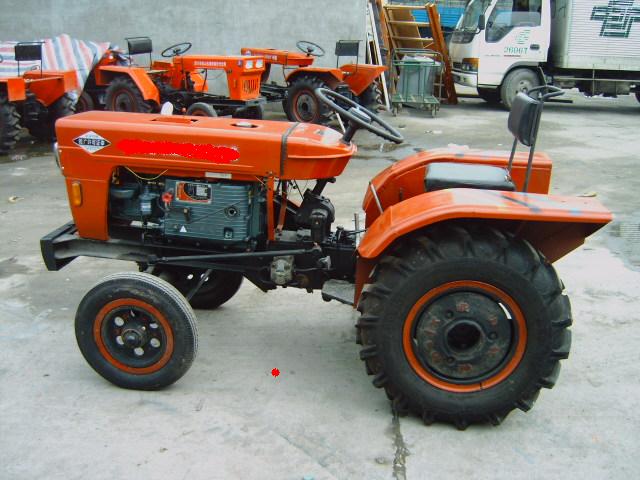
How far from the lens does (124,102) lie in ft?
33.1

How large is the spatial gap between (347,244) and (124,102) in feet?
24.7

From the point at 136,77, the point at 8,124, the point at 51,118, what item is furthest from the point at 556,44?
the point at 8,124

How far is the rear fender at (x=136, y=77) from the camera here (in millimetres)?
9789

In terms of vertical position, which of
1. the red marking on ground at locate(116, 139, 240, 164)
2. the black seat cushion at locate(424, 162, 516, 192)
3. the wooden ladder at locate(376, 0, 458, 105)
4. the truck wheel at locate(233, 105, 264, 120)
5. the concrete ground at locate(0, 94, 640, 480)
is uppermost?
the wooden ladder at locate(376, 0, 458, 105)

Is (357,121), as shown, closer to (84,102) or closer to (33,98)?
(33,98)

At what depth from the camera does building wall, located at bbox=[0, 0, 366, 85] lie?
13000 mm

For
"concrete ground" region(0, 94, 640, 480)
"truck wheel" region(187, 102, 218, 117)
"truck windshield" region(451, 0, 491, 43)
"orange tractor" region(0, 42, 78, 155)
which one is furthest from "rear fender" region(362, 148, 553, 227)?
"truck windshield" region(451, 0, 491, 43)

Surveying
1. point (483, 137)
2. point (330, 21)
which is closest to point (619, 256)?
point (483, 137)

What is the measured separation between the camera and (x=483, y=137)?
1082 centimetres

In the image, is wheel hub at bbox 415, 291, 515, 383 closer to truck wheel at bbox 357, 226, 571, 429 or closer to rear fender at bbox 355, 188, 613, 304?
truck wheel at bbox 357, 226, 571, 429

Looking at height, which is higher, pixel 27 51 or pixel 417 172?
pixel 27 51

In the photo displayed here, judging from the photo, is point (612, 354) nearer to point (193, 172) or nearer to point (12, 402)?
point (193, 172)

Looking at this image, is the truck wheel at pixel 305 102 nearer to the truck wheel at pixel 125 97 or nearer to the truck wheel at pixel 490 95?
the truck wheel at pixel 125 97

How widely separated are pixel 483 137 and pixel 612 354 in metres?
7.49
